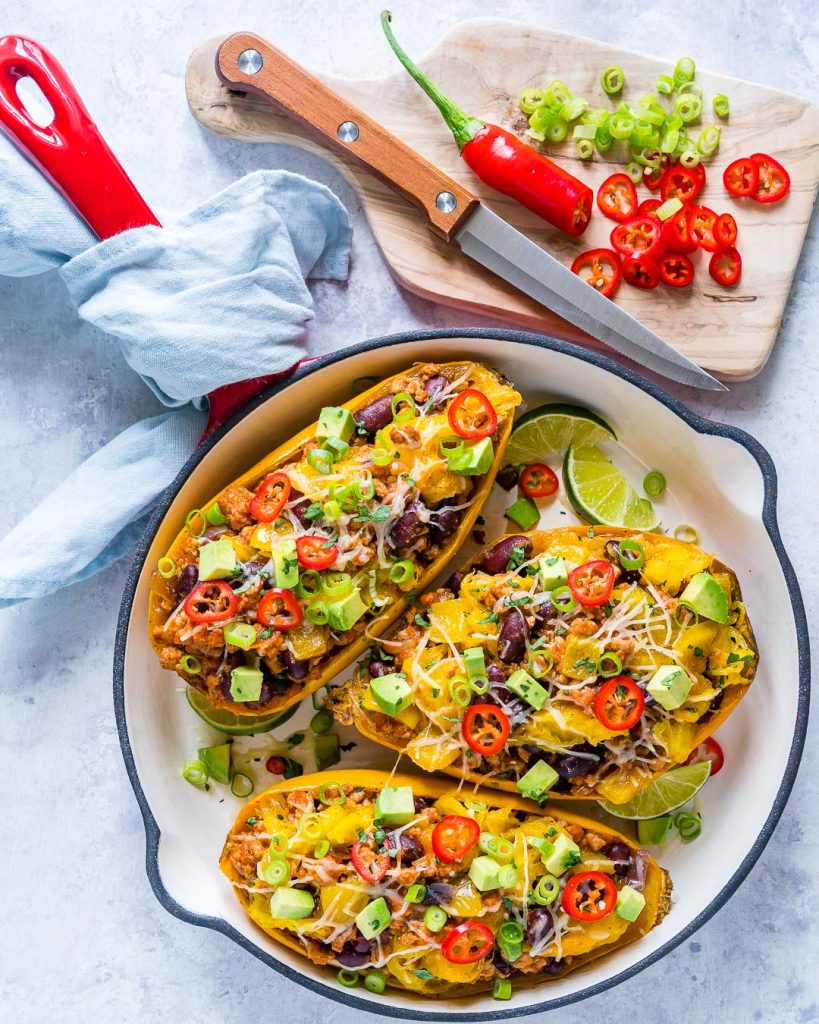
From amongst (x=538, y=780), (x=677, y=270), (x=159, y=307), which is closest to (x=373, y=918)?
(x=538, y=780)

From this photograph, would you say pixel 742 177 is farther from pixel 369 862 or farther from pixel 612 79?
pixel 369 862

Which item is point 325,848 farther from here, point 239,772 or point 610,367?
point 610,367

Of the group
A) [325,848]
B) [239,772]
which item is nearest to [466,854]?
[325,848]

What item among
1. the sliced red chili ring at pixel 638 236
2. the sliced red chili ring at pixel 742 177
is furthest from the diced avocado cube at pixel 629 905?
the sliced red chili ring at pixel 742 177

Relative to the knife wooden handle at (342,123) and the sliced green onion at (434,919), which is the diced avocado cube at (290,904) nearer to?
the sliced green onion at (434,919)

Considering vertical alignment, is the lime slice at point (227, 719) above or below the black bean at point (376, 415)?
below

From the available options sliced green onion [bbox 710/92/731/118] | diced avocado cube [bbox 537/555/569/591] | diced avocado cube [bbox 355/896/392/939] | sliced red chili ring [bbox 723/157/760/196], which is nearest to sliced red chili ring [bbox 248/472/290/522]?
diced avocado cube [bbox 537/555/569/591]
